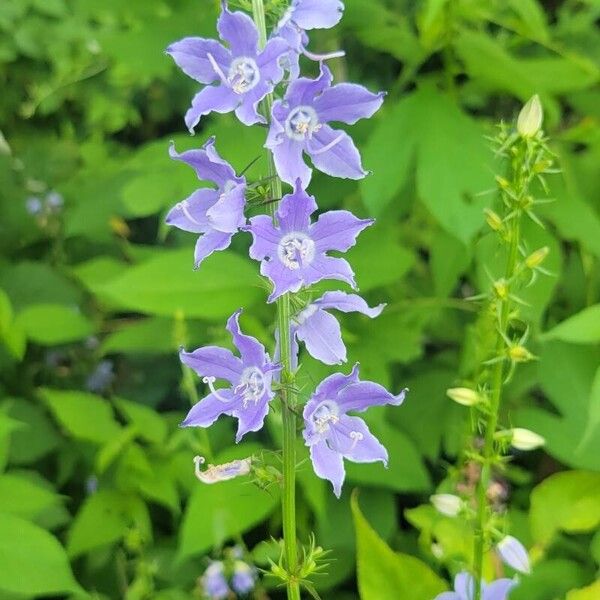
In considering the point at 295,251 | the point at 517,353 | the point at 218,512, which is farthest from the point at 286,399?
the point at 218,512

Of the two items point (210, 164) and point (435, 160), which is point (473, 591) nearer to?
point (210, 164)

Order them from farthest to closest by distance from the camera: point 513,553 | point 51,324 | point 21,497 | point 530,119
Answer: point 51,324
point 21,497
point 513,553
point 530,119

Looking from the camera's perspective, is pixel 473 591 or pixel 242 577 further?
pixel 242 577

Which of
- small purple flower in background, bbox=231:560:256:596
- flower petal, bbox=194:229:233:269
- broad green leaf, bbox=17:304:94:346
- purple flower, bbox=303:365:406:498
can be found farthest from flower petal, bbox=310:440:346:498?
broad green leaf, bbox=17:304:94:346

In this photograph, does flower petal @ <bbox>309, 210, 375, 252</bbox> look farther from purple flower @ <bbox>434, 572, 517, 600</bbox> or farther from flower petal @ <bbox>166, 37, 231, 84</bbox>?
purple flower @ <bbox>434, 572, 517, 600</bbox>

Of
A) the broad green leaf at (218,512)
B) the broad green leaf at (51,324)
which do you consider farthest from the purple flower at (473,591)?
the broad green leaf at (51,324)

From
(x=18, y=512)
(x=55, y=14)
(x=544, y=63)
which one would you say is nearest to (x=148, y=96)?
(x=55, y=14)
